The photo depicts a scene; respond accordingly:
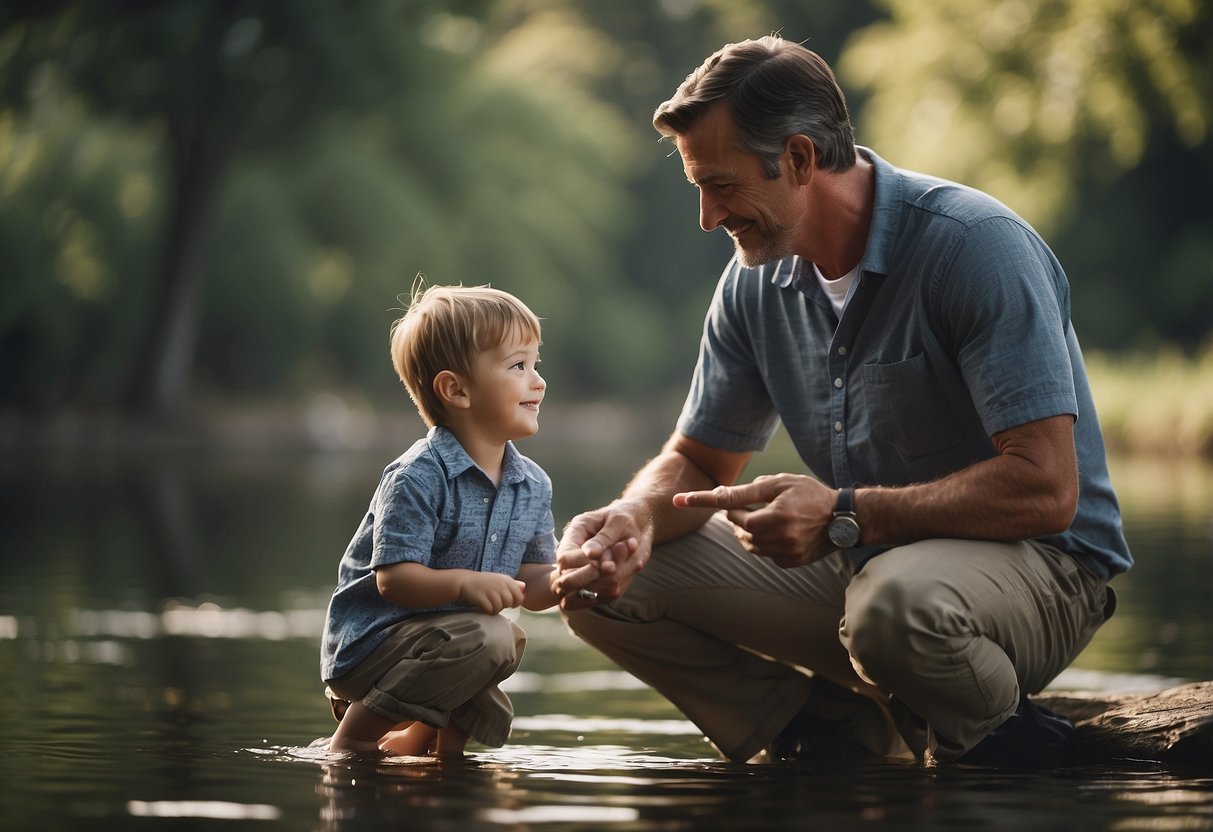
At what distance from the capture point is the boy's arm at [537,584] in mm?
3539

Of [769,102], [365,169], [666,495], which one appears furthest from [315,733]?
[365,169]

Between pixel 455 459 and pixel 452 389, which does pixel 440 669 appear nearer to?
pixel 455 459

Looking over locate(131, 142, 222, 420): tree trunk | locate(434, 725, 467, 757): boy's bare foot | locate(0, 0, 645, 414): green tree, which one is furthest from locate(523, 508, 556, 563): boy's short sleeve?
locate(131, 142, 222, 420): tree trunk

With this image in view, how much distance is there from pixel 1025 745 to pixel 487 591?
104 centimetres

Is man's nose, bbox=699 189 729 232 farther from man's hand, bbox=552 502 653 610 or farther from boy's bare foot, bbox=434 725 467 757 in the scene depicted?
boy's bare foot, bbox=434 725 467 757

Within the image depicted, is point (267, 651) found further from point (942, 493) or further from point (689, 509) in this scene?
point (942, 493)

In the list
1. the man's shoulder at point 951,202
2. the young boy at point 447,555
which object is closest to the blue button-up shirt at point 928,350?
the man's shoulder at point 951,202

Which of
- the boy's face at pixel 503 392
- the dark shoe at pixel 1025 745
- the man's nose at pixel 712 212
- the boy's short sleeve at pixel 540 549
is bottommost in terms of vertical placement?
the dark shoe at pixel 1025 745

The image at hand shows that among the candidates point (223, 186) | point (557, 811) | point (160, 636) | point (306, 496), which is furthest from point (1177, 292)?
point (557, 811)

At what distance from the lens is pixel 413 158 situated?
85.0 feet

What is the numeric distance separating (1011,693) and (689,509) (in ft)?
2.75

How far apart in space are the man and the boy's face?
0.23m

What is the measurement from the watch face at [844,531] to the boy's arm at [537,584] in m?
0.58

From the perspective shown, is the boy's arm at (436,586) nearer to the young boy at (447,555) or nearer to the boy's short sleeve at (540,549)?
the young boy at (447,555)
